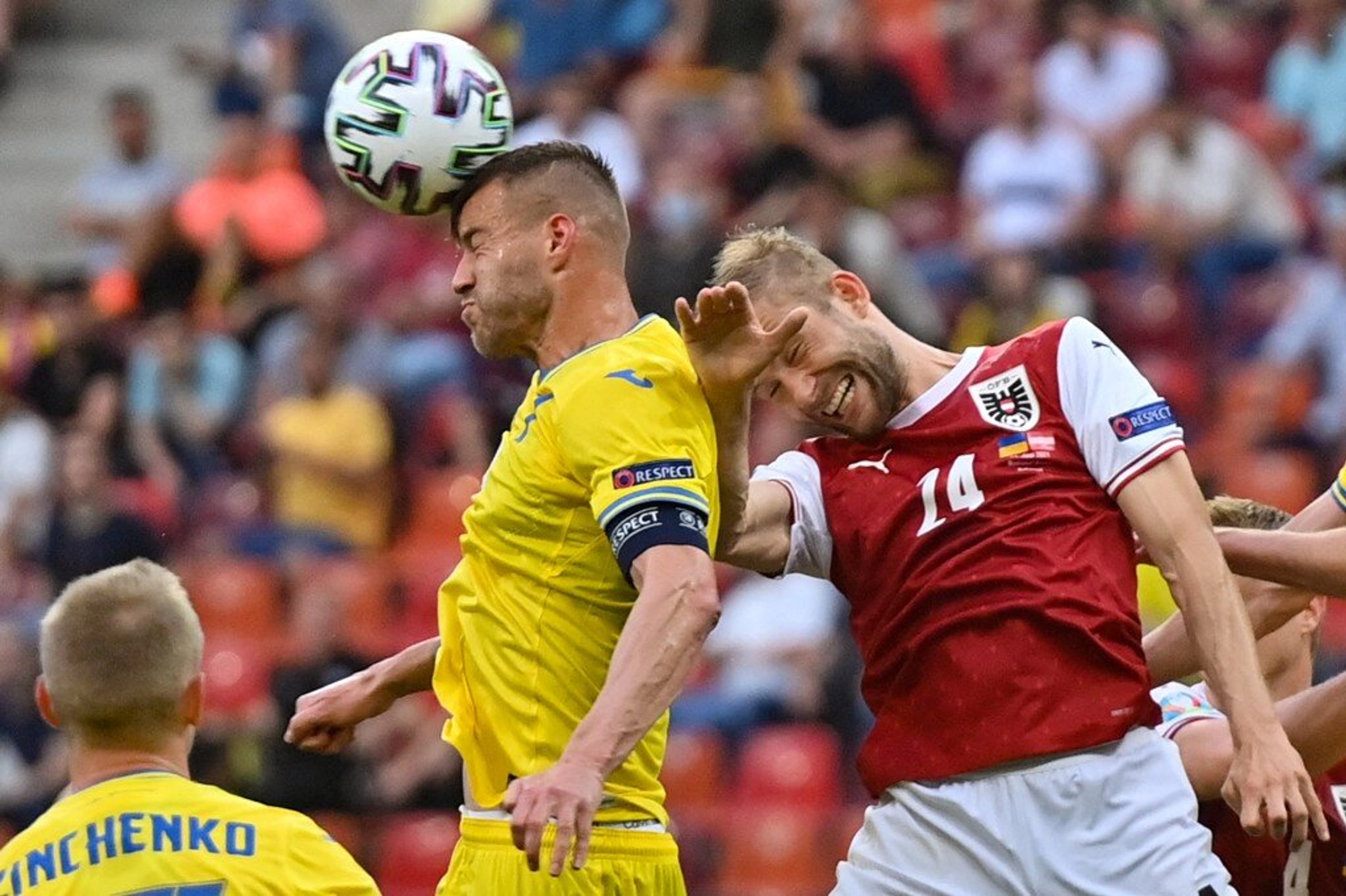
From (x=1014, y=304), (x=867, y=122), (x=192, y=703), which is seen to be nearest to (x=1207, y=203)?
(x=1014, y=304)

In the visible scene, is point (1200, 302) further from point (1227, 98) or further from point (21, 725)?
point (21, 725)

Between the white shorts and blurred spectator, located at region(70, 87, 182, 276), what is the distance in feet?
36.3

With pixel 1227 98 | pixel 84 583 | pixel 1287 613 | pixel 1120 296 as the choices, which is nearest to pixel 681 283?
pixel 1120 296

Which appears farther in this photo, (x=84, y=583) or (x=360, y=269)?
(x=360, y=269)

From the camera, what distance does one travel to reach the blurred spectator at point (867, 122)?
13523mm

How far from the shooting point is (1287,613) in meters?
5.47

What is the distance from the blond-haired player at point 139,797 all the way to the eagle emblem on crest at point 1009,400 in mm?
1783

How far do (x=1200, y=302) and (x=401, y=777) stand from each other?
16.3ft

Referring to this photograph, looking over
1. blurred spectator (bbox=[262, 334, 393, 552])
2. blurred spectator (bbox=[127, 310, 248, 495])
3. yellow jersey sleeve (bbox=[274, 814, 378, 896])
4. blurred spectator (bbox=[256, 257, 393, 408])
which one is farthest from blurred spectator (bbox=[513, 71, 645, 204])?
yellow jersey sleeve (bbox=[274, 814, 378, 896])

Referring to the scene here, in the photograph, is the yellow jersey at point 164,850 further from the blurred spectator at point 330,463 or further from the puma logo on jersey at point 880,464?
the blurred spectator at point 330,463

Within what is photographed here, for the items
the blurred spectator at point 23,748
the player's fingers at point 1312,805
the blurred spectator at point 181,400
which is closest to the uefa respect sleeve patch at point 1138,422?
the player's fingers at point 1312,805

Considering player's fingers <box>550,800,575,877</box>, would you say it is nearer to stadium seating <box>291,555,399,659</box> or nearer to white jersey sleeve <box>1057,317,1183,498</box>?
white jersey sleeve <box>1057,317,1183,498</box>

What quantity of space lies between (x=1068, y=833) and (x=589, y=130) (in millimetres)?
9359

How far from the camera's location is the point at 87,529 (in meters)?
12.6
